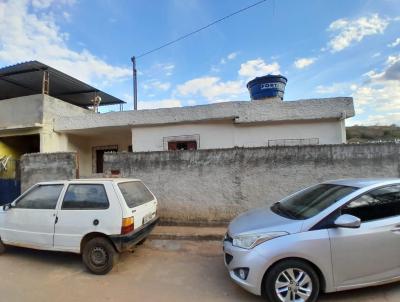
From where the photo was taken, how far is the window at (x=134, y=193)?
5.03m

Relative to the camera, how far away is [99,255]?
15.7 ft

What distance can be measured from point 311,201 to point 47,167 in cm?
753

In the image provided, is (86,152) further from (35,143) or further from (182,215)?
(182,215)

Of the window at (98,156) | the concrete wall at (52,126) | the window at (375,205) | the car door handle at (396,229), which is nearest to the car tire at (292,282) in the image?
the window at (375,205)

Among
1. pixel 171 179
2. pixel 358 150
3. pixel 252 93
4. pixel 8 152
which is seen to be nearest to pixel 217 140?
pixel 252 93

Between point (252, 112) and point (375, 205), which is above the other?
point (252, 112)

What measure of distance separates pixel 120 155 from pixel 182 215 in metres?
2.32

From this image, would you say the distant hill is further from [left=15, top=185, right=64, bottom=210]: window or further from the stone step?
[left=15, top=185, right=64, bottom=210]: window

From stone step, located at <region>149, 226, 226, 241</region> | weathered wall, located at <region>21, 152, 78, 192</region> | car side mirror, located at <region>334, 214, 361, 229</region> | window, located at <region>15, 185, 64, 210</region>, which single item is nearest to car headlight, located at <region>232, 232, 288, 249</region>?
car side mirror, located at <region>334, 214, 361, 229</region>

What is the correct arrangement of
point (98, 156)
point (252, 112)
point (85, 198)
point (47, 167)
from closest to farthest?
point (85, 198), point (47, 167), point (252, 112), point (98, 156)

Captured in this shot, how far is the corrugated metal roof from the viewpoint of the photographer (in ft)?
38.3

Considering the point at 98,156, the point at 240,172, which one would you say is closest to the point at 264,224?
the point at 240,172

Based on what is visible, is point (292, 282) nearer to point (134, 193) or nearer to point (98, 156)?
point (134, 193)

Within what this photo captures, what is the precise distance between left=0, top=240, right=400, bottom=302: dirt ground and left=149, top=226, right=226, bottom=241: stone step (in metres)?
0.41
